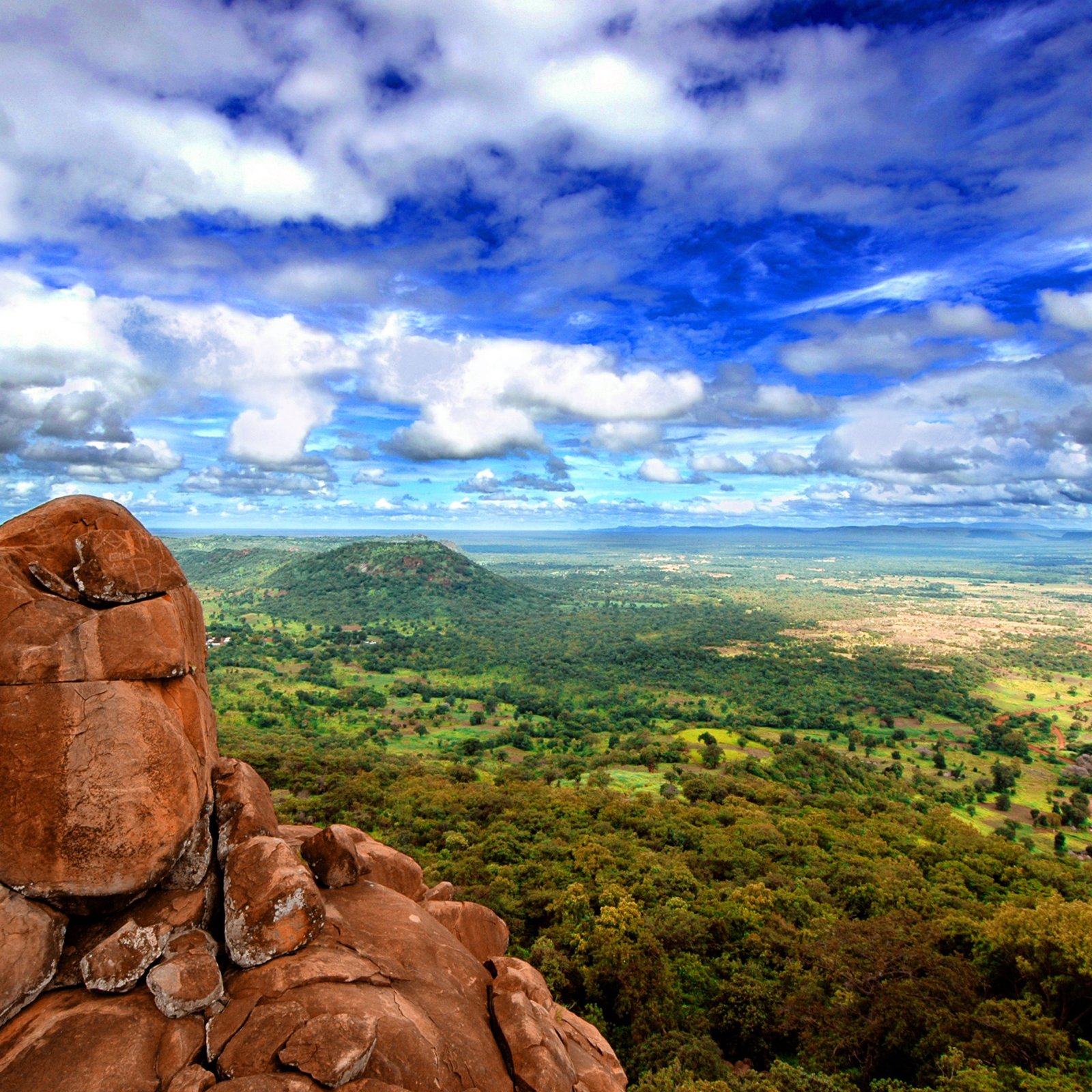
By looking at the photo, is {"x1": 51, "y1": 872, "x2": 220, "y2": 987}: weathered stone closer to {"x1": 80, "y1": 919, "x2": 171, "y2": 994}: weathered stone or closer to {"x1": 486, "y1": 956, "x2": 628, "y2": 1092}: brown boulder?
{"x1": 80, "y1": 919, "x2": 171, "y2": 994}: weathered stone

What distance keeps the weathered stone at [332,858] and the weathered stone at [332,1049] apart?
575 centimetres

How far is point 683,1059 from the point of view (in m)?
25.3

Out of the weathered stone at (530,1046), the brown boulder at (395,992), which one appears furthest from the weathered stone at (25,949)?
the weathered stone at (530,1046)

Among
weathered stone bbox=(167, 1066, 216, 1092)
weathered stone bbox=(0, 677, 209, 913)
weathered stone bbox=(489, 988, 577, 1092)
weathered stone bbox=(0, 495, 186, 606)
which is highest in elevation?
weathered stone bbox=(0, 495, 186, 606)

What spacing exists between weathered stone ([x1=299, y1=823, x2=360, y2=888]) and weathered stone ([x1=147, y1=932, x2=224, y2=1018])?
4696 millimetres

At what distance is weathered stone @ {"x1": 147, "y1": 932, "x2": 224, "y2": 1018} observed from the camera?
1197cm

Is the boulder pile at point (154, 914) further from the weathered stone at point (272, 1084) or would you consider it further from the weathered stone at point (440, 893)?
the weathered stone at point (440, 893)

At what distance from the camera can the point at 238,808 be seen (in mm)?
15695

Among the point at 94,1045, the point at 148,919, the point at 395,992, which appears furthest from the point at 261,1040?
the point at 148,919

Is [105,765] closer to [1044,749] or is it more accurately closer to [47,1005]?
[47,1005]

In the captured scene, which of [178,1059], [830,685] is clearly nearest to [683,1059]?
Result: [178,1059]

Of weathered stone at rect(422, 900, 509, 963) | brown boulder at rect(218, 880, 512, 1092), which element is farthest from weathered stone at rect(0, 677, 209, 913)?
weathered stone at rect(422, 900, 509, 963)

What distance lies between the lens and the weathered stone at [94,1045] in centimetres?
1066

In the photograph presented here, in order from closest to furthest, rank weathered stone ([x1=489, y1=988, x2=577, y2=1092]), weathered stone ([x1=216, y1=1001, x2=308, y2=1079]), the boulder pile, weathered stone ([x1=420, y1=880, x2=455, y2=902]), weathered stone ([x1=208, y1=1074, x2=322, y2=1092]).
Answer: weathered stone ([x1=208, y1=1074, x2=322, y2=1092]), weathered stone ([x1=216, y1=1001, x2=308, y2=1079]), the boulder pile, weathered stone ([x1=489, y1=988, x2=577, y2=1092]), weathered stone ([x1=420, y1=880, x2=455, y2=902])
